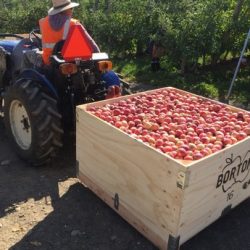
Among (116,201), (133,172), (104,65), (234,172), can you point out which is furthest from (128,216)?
(104,65)

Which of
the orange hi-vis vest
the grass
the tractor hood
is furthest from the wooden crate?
the grass

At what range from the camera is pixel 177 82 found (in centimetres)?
796

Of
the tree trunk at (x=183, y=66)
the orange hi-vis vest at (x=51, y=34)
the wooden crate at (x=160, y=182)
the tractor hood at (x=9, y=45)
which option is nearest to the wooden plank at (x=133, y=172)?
the wooden crate at (x=160, y=182)

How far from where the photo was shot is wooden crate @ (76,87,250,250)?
8.56 feet

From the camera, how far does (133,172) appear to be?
2939 millimetres

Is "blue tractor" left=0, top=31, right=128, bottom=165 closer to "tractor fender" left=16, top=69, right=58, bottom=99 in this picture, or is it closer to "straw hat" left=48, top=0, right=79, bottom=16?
"tractor fender" left=16, top=69, right=58, bottom=99

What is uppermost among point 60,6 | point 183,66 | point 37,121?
point 60,6

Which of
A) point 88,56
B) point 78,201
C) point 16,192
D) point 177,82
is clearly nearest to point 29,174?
point 16,192

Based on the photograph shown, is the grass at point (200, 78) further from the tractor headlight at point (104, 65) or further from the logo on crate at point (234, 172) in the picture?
the logo on crate at point (234, 172)

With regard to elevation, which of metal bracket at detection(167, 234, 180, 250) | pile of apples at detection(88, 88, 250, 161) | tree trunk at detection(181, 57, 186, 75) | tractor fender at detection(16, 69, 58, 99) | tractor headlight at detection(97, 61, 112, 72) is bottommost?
metal bracket at detection(167, 234, 180, 250)

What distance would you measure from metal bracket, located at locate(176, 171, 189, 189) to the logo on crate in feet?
1.48

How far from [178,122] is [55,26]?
170 centimetres

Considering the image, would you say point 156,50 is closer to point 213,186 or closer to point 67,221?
point 67,221

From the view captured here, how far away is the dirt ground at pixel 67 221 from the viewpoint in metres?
3.01
